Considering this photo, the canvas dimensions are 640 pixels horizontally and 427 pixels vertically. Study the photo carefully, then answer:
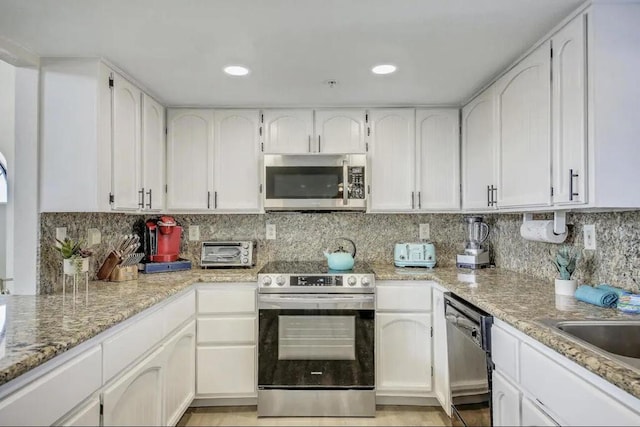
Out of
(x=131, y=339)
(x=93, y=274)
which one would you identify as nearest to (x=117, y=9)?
(x=131, y=339)

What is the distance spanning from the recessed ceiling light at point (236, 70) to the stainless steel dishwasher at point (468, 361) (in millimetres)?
1690

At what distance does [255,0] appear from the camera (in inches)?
59.0

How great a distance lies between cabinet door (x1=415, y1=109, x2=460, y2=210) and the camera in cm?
293

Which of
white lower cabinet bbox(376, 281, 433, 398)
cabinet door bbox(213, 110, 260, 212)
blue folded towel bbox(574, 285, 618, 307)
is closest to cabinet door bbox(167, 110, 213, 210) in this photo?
cabinet door bbox(213, 110, 260, 212)

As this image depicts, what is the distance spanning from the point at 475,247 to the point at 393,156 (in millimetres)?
890

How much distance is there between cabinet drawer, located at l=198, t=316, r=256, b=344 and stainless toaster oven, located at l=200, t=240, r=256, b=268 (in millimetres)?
476

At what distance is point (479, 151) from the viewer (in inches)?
102

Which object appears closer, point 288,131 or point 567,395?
point 567,395

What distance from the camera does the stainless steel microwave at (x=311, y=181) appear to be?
2838 mm

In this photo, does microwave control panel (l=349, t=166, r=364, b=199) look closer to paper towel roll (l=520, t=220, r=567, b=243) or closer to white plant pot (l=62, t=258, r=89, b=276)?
paper towel roll (l=520, t=220, r=567, b=243)

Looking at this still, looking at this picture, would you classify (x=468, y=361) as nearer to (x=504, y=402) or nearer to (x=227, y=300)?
(x=504, y=402)

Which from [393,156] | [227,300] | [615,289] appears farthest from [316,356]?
[615,289]

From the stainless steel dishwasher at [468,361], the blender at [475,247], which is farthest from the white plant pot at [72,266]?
the blender at [475,247]

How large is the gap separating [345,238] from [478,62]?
1.57 m
